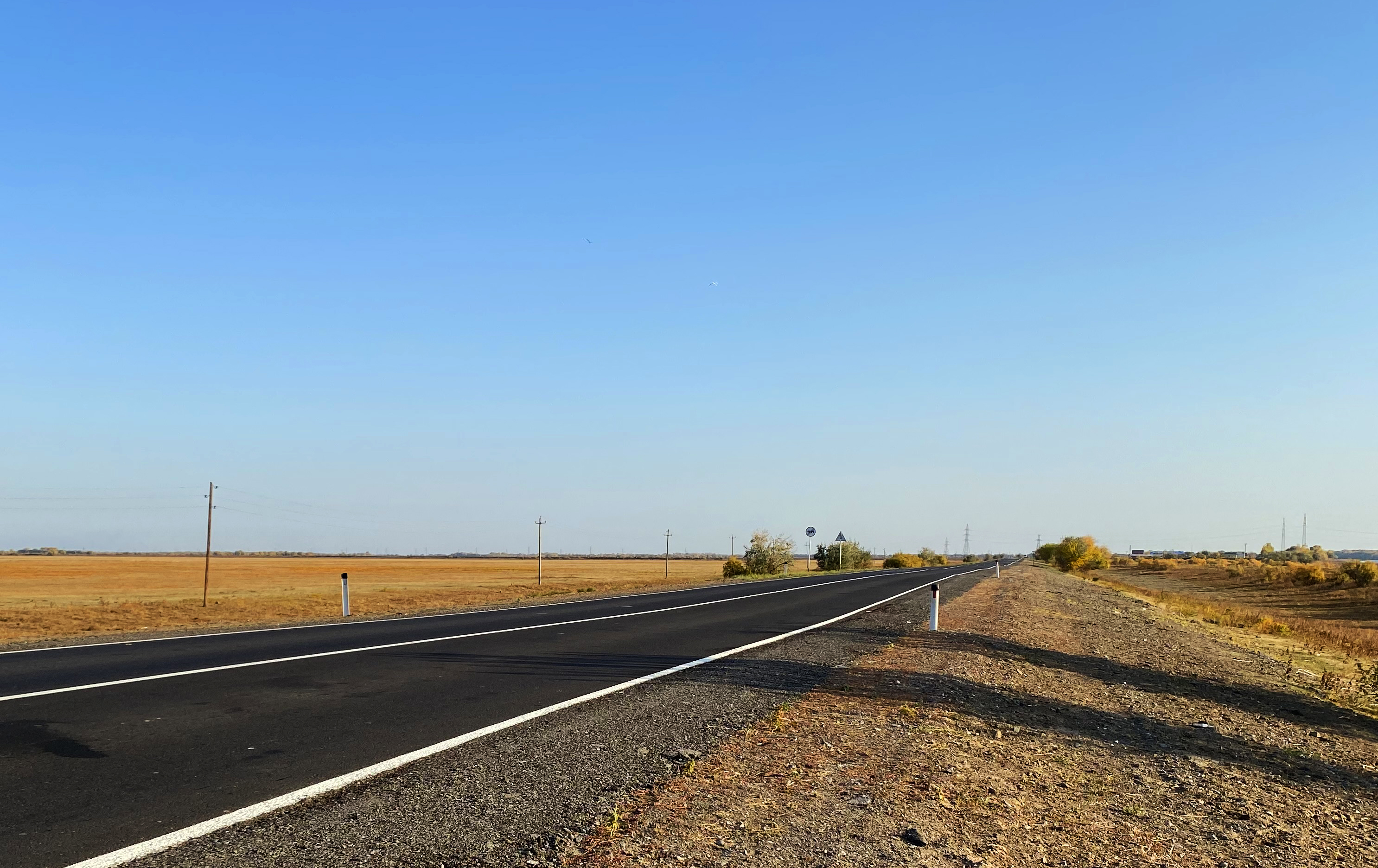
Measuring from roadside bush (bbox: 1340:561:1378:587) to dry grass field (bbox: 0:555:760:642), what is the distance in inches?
1657

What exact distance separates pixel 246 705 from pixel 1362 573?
68.9m

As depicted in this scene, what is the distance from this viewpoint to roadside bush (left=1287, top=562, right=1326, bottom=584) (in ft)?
200

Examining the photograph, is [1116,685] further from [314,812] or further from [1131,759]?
[314,812]

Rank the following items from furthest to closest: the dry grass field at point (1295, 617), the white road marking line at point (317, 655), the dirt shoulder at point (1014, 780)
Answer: the dry grass field at point (1295, 617) < the white road marking line at point (317, 655) < the dirt shoulder at point (1014, 780)

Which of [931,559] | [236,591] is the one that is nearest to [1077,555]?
[931,559]

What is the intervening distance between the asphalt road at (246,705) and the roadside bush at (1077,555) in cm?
8980

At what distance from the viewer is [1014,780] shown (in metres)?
6.64

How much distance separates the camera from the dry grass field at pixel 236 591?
2397 centimetres

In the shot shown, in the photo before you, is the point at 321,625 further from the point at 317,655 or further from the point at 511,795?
the point at 511,795

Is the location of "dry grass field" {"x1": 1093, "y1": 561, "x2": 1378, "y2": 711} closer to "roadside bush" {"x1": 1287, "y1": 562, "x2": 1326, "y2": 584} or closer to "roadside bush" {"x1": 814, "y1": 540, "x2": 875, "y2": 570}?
"roadside bush" {"x1": 1287, "y1": 562, "x2": 1326, "y2": 584}

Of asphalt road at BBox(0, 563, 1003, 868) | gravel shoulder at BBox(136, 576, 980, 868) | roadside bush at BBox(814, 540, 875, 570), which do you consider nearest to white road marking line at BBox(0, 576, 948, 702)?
asphalt road at BBox(0, 563, 1003, 868)

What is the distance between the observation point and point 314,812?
5156 millimetres

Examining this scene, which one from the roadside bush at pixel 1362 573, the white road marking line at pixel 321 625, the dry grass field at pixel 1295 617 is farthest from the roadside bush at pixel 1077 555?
the white road marking line at pixel 321 625

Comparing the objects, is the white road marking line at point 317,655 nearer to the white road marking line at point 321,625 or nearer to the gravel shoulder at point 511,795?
the white road marking line at point 321,625
